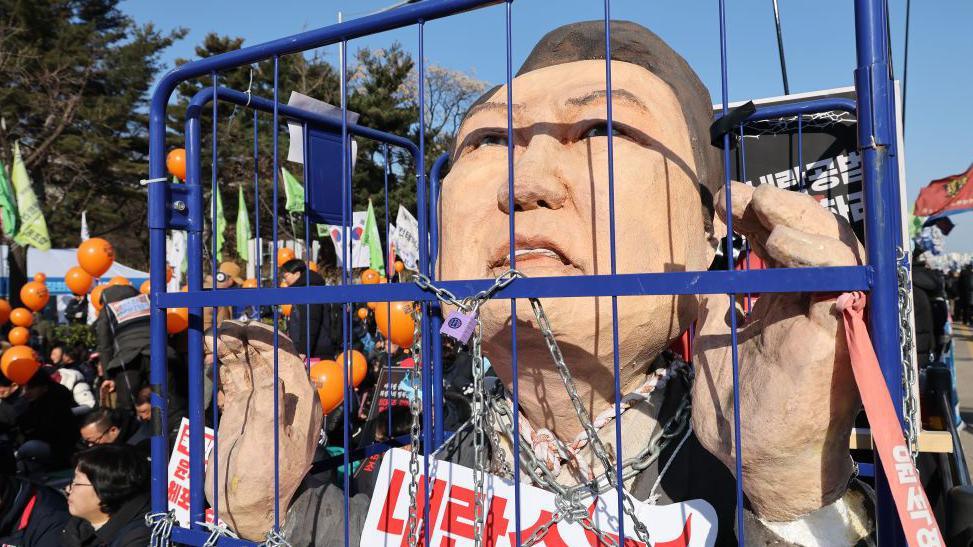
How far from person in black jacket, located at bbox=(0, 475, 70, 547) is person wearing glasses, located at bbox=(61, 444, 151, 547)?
78 millimetres

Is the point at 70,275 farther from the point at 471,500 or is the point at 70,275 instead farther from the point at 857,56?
the point at 857,56

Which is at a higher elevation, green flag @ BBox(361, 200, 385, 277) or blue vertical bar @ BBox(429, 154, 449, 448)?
green flag @ BBox(361, 200, 385, 277)

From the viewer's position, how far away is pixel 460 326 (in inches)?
51.6

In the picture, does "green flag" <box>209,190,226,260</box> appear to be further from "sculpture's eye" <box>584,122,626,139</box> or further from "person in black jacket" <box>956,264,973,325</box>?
"person in black jacket" <box>956,264,973,325</box>

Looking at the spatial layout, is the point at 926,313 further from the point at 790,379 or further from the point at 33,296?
the point at 33,296

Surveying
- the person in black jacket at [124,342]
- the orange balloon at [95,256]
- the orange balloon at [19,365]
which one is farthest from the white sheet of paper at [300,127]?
the orange balloon at [95,256]

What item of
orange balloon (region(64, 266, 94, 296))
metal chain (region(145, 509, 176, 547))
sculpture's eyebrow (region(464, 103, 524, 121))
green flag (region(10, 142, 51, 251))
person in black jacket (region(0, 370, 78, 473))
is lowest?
person in black jacket (region(0, 370, 78, 473))

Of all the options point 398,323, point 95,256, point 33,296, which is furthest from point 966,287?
point 33,296

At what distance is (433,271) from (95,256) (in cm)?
646

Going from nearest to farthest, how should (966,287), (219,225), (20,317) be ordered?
(219,225) → (20,317) → (966,287)

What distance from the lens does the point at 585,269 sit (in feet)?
4.93

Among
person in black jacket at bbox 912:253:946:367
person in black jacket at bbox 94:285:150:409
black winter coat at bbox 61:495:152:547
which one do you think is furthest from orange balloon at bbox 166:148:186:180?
person in black jacket at bbox 912:253:946:367

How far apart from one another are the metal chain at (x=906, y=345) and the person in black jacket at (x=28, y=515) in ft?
11.1

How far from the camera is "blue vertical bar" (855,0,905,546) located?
0.98m
